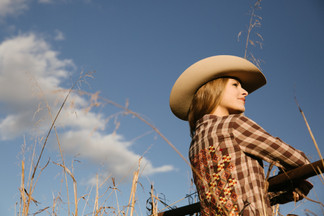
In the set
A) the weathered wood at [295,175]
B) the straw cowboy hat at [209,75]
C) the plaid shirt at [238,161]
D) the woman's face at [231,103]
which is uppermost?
the straw cowboy hat at [209,75]

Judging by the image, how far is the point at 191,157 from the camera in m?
2.26

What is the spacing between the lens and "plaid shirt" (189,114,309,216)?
1.76m

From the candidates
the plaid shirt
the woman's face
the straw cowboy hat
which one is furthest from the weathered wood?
the straw cowboy hat

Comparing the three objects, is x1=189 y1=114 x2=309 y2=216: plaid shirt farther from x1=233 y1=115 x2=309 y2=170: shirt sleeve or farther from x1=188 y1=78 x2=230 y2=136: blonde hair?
x1=188 y1=78 x2=230 y2=136: blonde hair

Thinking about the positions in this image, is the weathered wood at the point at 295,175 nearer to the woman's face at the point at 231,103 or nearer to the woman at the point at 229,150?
the woman at the point at 229,150

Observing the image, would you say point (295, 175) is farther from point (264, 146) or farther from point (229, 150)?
point (229, 150)

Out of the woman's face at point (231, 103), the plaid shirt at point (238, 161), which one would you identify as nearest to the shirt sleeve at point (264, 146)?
the plaid shirt at point (238, 161)

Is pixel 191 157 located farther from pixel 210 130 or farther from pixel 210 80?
pixel 210 80

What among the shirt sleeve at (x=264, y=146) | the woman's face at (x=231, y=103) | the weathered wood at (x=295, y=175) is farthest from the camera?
the woman's face at (x=231, y=103)

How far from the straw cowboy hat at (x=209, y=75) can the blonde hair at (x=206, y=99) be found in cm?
8

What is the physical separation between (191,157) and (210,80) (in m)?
0.72

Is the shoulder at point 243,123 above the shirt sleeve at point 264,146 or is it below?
above

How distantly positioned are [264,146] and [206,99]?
30.1 inches

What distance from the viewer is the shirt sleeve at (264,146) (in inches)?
68.9
